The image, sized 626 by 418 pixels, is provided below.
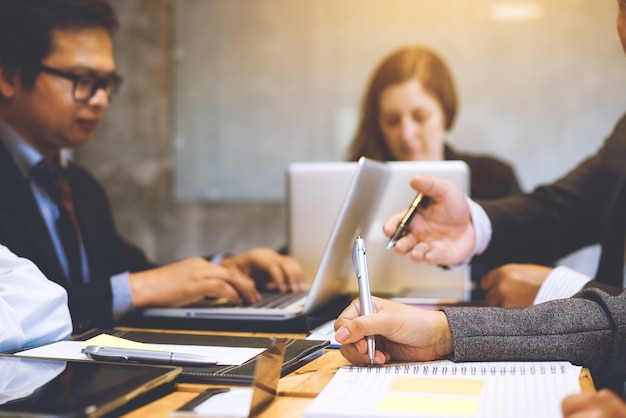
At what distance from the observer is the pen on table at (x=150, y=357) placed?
92cm

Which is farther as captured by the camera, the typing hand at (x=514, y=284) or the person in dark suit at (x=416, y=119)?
the person in dark suit at (x=416, y=119)

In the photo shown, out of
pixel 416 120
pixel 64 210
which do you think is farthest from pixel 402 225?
pixel 416 120

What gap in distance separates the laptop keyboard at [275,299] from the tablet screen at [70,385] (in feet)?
1.80

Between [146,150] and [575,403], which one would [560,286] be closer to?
[575,403]

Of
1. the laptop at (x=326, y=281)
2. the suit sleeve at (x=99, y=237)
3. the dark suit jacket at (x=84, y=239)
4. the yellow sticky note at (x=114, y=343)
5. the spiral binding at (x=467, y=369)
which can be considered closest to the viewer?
the spiral binding at (x=467, y=369)

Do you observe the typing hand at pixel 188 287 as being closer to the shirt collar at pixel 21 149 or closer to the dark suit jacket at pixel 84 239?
the dark suit jacket at pixel 84 239

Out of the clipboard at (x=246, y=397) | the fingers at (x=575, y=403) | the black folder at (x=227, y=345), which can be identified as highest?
the fingers at (x=575, y=403)

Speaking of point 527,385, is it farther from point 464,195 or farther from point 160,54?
point 160,54

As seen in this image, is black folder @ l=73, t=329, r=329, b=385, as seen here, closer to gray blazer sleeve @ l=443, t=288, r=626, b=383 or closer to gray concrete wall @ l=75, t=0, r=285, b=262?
gray blazer sleeve @ l=443, t=288, r=626, b=383

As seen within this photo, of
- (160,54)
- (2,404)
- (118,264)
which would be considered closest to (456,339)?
(2,404)

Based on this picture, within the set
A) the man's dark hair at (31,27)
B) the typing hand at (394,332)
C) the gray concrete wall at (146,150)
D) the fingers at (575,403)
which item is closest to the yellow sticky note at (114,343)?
the typing hand at (394,332)

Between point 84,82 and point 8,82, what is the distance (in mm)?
225

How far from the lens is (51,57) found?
2020 millimetres

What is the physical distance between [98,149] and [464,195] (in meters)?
2.51
